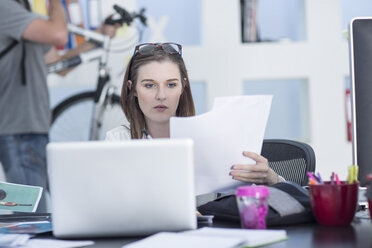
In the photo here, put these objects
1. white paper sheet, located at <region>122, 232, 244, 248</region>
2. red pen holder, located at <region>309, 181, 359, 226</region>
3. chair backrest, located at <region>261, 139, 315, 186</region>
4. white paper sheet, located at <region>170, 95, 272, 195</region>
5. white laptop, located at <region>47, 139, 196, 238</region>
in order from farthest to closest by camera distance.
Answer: chair backrest, located at <region>261, 139, 315, 186</region> → white paper sheet, located at <region>170, 95, 272, 195</region> → red pen holder, located at <region>309, 181, 359, 226</region> → white laptop, located at <region>47, 139, 196, 238</region> → white paper sheet, located at <region>122, 232, 244, 248</region>

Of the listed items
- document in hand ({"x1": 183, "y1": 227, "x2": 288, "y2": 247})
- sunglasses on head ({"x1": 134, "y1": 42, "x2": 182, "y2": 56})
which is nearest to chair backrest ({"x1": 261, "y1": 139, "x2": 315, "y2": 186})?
sunglasses on head ({"x1": 134, "y1": 42, "x2": 182, "y2": 56})

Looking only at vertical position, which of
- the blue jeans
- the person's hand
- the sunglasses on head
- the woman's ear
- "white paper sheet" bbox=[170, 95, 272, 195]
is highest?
the sunglasses on head

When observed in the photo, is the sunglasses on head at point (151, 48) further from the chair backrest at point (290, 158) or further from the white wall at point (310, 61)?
the white wall at point (310, 61)

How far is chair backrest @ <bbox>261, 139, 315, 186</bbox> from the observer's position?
200cm

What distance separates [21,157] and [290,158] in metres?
1.48

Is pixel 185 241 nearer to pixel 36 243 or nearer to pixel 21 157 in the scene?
pixel 36 243

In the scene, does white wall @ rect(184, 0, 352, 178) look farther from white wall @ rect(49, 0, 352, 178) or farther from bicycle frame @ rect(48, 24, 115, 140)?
bicycle frame @ rect(48, 24, 115, 140)

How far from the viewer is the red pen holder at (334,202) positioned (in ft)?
3.98

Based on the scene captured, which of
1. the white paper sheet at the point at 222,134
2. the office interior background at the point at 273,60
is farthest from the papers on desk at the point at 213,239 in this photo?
the office interior background at the point at 273,60

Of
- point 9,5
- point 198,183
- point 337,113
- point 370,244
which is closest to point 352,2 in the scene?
point 337,113

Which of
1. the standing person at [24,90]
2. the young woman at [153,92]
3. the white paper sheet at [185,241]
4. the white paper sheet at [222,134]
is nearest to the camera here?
the white paper sheet at [185,241]

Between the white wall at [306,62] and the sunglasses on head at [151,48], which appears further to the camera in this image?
the white wall at [306,62]

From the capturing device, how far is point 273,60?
3.68 metres

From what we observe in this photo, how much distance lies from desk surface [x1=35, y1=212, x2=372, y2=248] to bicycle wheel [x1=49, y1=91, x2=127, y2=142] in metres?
2.48
